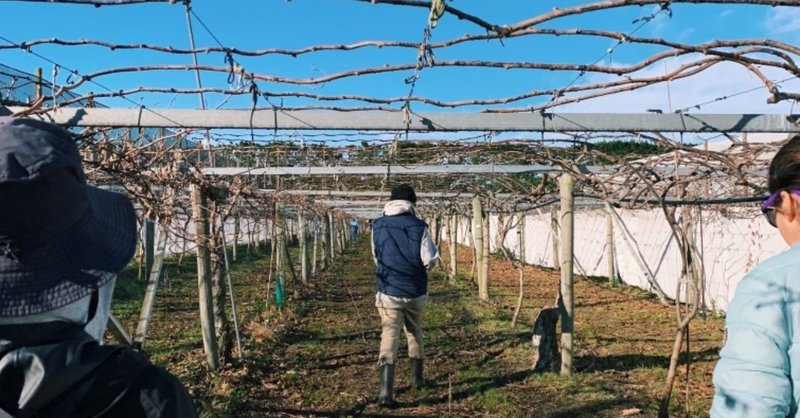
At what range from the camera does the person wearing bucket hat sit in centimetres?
89

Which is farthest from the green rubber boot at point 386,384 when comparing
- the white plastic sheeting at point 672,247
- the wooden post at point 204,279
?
the white plastic sheeting at point 672,247

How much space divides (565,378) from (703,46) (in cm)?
445

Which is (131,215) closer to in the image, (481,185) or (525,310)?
(525,310)

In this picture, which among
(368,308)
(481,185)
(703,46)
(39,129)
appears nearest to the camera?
(39,129)

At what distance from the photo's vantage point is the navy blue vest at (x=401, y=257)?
17.8 ft

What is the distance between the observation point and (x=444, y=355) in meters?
7.25

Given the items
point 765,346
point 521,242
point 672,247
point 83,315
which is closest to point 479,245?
point 521,242

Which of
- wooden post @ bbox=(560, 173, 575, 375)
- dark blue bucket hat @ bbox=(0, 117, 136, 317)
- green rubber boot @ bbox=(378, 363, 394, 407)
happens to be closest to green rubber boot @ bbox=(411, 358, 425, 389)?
green rubber boot @ bbox=(378, 363, 394, 407)

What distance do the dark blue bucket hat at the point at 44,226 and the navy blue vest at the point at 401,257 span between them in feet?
14.4

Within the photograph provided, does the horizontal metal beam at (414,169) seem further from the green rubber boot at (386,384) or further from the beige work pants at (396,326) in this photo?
the green rubber boot at (386,384)

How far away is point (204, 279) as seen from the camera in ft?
19.2

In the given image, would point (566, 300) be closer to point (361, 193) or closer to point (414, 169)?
point (414, 169)

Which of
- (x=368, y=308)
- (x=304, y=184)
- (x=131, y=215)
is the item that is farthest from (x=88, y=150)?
(x=304, y=184)

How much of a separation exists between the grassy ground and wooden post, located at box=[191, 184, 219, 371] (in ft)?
0.86
